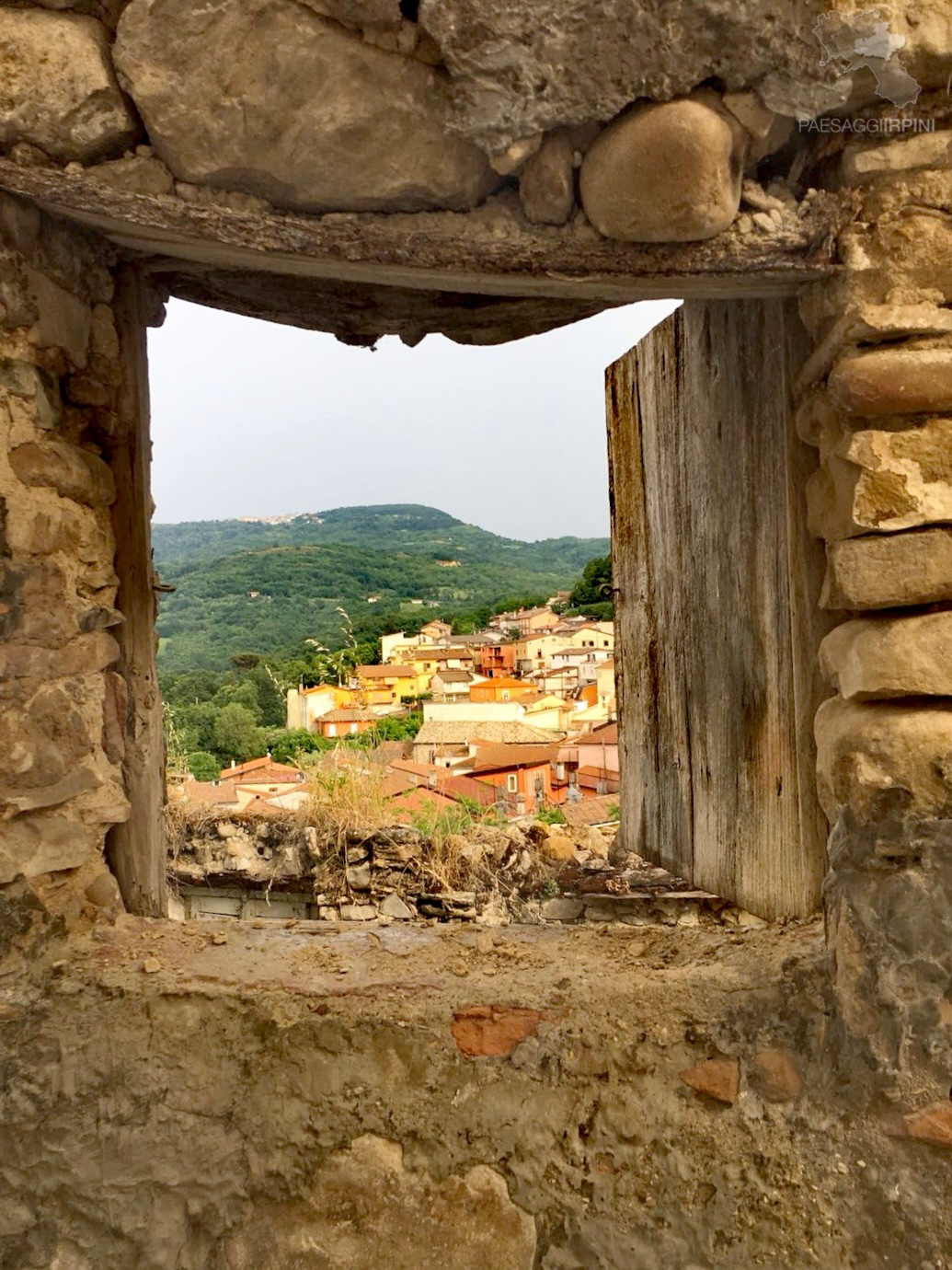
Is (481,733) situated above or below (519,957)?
below

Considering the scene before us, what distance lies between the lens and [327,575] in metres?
14.3

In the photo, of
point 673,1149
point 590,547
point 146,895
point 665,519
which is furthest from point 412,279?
point 590,547

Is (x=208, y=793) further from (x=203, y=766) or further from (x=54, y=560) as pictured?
(x=54, y=560)

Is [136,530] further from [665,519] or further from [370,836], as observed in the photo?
[370,836]

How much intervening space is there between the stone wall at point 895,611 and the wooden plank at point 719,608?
0.72ft

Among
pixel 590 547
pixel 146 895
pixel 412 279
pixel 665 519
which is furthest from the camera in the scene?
pixel 590 547

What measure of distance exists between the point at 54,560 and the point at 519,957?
111 centimetres

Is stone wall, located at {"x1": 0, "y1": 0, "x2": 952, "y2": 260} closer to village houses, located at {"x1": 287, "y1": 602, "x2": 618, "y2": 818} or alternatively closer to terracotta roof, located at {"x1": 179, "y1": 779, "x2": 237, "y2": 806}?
village houses, located at {"x1": 287, "y1": 602, "x2": 618, "y2": 818}

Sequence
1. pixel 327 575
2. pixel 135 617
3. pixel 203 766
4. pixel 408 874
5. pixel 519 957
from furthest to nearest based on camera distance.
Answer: pixel 327 575 → pixel 203 766 → pixel 408 874 → pixel 135 617 → pixel 519 957

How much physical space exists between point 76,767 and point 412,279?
105cm

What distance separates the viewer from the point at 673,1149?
1.51 meters

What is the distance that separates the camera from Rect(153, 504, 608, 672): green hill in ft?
37.8

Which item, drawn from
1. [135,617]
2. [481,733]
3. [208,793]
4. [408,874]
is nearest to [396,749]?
[481,733]

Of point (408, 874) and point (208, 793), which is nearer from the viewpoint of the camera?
point (408, 874)
